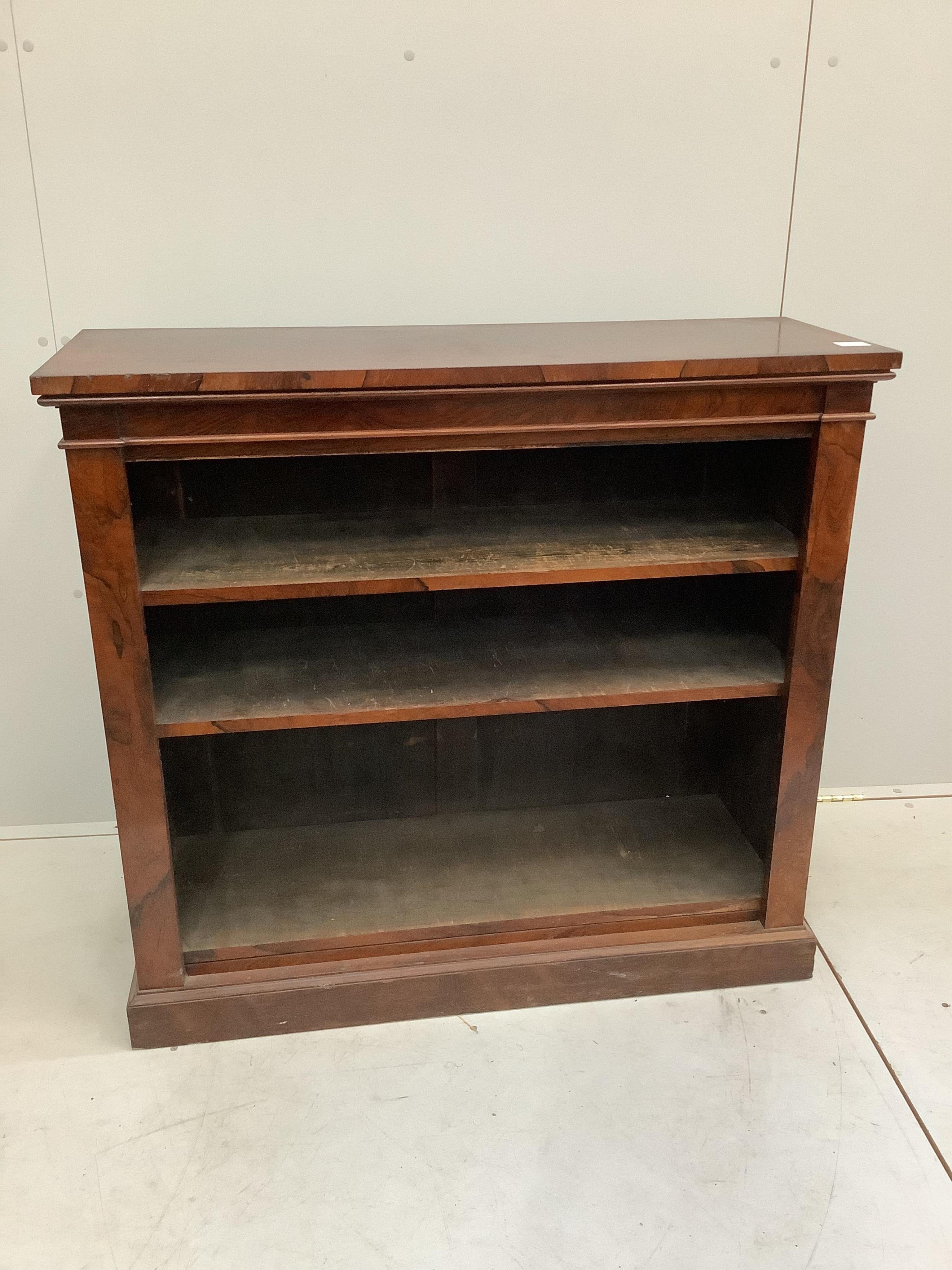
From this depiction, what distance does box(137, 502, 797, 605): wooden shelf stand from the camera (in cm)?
160

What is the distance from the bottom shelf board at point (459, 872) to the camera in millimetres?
1913

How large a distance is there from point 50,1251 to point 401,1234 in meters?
0.48

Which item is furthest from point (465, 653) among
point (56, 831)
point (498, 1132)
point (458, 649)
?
point (56, 831)

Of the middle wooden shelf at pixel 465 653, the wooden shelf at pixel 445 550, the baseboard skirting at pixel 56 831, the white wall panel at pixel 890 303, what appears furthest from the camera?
the baseboard skirting at pixel 56 831

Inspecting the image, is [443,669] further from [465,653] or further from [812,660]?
[812,660]

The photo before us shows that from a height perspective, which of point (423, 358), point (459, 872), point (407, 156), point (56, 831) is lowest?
point (56, 831)

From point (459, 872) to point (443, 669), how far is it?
0.46 m

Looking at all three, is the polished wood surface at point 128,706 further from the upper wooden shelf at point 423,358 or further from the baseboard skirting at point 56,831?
the baseboard skirting at point 56,831

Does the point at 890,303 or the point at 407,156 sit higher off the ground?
the point at 407,156

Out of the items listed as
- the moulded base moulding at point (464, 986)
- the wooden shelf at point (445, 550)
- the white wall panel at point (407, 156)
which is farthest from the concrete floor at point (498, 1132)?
the white wall panel at point (407, 156)

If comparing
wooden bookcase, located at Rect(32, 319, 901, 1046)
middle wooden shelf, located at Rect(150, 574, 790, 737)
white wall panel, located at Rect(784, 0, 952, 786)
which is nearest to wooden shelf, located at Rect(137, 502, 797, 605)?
wooden bookcase, located at Rect(32, 319, 901, 1046)

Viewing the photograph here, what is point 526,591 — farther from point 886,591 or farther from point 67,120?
point 67,120

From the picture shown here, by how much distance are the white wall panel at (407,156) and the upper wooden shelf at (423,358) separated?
0.19m

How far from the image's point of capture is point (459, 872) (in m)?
2.05
